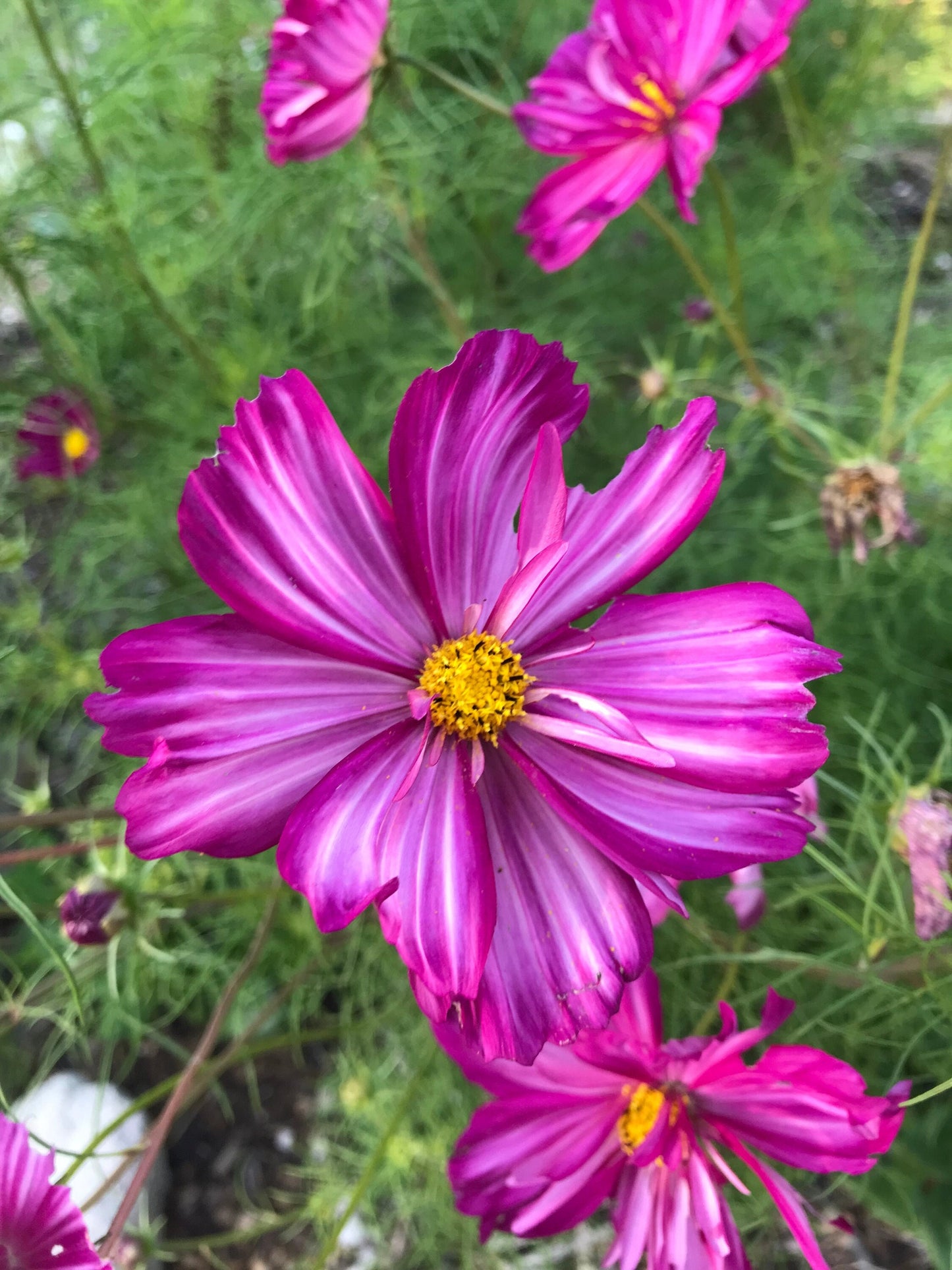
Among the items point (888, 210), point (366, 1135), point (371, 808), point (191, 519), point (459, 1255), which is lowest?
point (459, 1255)

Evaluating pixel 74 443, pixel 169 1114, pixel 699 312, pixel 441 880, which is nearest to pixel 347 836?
pixel 441 880

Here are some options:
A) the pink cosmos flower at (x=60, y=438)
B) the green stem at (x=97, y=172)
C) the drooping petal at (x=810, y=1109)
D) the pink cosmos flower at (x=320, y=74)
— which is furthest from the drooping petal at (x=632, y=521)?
the pink cosmos flower at (x=60, y=438)

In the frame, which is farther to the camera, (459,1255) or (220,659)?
(459,1255)

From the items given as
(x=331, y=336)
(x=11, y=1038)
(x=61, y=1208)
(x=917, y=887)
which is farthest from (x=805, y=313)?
(x=11, y=1038)

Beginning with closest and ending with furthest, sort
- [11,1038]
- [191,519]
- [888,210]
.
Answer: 1. [191,519]
2. [11,1038]
3. [888,210]

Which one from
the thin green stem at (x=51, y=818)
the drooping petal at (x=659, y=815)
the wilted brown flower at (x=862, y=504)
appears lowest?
the wilted brown flower at (x=862, y=504)

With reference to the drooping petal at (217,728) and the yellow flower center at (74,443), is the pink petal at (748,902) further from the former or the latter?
the yellow flower center at (74,443)

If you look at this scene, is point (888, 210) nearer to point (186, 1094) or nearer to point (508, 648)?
point (508, 648)

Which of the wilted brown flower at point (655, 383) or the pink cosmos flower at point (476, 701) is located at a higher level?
the pink cosmos flower at point (476, 701)
